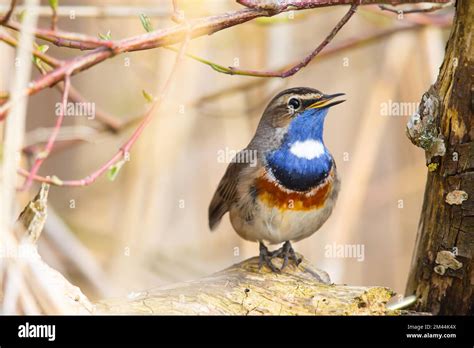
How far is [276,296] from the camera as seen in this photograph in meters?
3.22

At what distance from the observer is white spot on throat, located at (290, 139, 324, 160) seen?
3855 mm

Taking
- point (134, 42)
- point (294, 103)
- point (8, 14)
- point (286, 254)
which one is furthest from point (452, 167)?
point (8, 14)

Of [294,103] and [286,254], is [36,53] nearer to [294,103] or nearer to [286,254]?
[294,103]

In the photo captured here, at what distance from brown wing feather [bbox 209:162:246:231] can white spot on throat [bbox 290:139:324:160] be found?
1.04ft

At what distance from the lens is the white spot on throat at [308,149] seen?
12.6ft

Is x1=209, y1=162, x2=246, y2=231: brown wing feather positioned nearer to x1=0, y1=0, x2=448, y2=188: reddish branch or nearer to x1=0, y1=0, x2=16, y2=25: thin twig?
x1=0, y1=0, x2=448, y2=188: reddish branch

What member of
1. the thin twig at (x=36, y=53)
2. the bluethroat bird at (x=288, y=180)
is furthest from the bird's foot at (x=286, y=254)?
the thin twig at (x=36, y=53)

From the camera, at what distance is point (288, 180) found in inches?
150

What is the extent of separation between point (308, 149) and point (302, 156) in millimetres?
62
